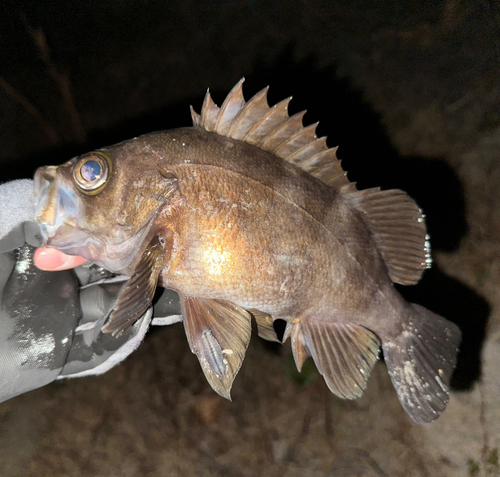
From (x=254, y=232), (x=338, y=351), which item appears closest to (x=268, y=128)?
(x=254, y=232)

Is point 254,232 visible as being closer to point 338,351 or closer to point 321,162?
point 321,162

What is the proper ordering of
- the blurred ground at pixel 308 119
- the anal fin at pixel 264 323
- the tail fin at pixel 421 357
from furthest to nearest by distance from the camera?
the blurred ground at pixel 308 119
the tail fin at pixel 421 357
the anal fin at pixel 264 323

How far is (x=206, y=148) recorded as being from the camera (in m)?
1.65

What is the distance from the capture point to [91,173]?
A: 151 centimetres

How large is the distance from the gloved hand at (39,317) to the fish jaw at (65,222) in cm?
42

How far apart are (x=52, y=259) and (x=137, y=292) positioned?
0.76m

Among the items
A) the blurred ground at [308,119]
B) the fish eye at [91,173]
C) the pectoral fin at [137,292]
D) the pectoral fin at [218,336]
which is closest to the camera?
the pectoral fin at [137,292]

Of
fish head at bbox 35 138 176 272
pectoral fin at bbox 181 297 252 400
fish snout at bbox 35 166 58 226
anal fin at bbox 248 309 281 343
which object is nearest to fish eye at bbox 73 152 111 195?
fish head at bbox 35 138 176 272

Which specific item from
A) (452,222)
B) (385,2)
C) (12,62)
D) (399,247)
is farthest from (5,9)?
(452,222)

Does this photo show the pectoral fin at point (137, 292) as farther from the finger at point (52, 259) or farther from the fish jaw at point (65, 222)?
the finger at point (52, 259)

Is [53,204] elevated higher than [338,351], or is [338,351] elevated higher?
[53,204]

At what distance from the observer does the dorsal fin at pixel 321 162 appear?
5.60 feet

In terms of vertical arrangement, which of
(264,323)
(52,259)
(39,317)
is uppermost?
(264,323)

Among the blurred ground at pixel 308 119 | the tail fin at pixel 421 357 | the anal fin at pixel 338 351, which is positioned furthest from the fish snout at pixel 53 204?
the blurred ground at pixel 308 119
